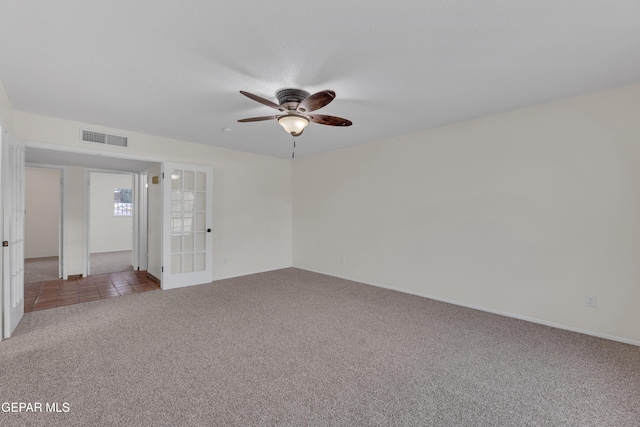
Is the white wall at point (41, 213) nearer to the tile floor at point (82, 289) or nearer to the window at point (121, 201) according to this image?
the window at point (121, 201)

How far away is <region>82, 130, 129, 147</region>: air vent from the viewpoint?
3924 mm

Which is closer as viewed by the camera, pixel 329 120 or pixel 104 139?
pixel 329 120

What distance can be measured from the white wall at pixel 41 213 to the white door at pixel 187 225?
4.67 meters

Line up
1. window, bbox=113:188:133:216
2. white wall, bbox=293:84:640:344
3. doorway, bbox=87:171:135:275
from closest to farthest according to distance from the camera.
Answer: white wall, bbox=293:84:640:344
doorway, bbox=87:171:135:275
window, bbox=113:188:133:216

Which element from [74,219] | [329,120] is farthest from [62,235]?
[329,120]

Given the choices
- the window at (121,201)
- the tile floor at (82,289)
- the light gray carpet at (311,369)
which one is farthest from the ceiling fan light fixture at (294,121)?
the window at (121,201)

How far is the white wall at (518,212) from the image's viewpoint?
284 centimetres

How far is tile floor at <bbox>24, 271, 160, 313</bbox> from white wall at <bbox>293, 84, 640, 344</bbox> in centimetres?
390

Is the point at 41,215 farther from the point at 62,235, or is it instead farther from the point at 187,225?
the point at 187,225

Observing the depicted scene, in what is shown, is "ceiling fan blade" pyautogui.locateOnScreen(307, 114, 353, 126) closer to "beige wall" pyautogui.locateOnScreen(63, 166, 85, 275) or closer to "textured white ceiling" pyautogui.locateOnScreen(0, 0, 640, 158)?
"textured white ceiling" pyautogui.locateOnScreen(0, 0, 640, 158)

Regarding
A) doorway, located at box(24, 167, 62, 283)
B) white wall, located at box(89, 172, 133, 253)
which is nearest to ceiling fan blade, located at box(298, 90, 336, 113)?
doorway, located at box(24, 167, 62, 283)

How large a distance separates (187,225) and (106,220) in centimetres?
546

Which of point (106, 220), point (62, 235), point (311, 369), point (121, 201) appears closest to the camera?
point (311, 369)

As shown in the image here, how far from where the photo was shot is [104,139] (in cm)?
407
